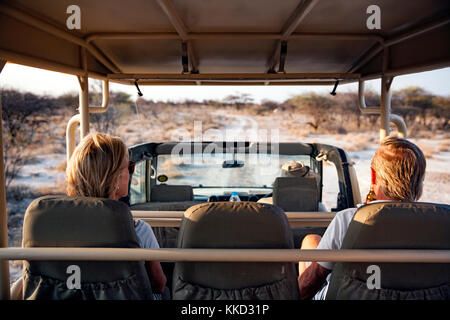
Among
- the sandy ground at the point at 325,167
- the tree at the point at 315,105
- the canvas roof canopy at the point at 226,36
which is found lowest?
the sandy ground at the point at 325,167

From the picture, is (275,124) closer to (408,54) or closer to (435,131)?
(435,131)

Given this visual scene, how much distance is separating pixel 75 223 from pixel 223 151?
3.38 metres

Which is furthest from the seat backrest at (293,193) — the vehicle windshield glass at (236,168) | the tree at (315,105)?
the tree at (315,105)

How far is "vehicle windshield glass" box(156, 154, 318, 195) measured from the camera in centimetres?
469

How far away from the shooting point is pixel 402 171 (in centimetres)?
167

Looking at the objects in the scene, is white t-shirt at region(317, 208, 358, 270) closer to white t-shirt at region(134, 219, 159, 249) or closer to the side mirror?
white t-shirt at region(134, 219, 159, 249)

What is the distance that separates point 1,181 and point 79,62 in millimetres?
1537

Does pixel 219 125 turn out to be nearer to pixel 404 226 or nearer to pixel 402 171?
pixel 402 171

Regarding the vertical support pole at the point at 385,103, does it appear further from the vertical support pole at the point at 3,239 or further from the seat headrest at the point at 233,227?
the vertical support pole at the point at 3,239

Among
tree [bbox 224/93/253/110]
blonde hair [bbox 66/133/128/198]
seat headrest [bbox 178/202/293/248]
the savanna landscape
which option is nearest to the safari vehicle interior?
seat headrest [bbox 178/202/293/248]

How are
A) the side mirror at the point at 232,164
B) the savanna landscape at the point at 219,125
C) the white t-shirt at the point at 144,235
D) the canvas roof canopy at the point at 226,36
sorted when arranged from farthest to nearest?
the savanna landscape at the point at 219,125 < the side mirror at the point at 232,164 < the canvas roof canopy at the point at 226,36 < the white t-shirt at the point at 144,235

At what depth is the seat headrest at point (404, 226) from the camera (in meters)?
1.44

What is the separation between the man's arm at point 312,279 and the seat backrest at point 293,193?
4.78 feet
